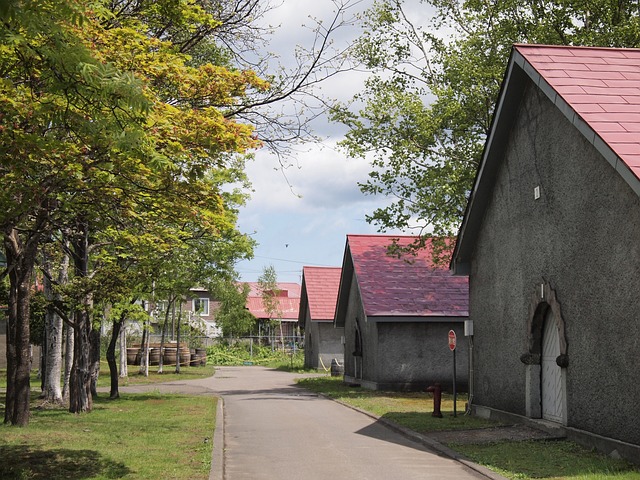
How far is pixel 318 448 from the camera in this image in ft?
47.4

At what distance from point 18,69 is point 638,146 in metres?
8.94

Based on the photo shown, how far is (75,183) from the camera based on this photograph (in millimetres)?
11266

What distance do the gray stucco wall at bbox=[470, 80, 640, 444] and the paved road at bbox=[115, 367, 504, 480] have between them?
108 inches

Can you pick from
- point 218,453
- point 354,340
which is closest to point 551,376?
point 218,453

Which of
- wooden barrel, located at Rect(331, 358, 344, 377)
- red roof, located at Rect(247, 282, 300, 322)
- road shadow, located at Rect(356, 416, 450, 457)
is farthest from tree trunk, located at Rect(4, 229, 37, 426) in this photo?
red roof, located at Rect(247, 282, 300, 322)

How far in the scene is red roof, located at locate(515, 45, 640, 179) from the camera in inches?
489

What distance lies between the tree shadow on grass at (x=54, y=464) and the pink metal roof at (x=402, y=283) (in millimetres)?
17552

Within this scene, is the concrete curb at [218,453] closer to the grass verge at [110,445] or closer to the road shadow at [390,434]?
the grass verge at [110,445]

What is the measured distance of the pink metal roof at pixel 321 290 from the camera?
151 feet

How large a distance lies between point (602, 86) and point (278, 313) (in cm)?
5449

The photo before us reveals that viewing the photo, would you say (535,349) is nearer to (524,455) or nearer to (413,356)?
(524,455)

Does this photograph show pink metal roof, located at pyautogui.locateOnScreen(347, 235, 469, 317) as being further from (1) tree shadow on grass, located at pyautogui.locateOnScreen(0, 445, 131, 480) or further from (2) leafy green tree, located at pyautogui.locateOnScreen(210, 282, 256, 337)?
(2) leafy green tree, located at pyautogui.locateOnScreen(210, 282, 256, 337)

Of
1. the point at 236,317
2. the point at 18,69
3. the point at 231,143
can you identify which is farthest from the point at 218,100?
the point at 236,317

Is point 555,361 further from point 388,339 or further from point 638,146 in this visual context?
point 388,339
